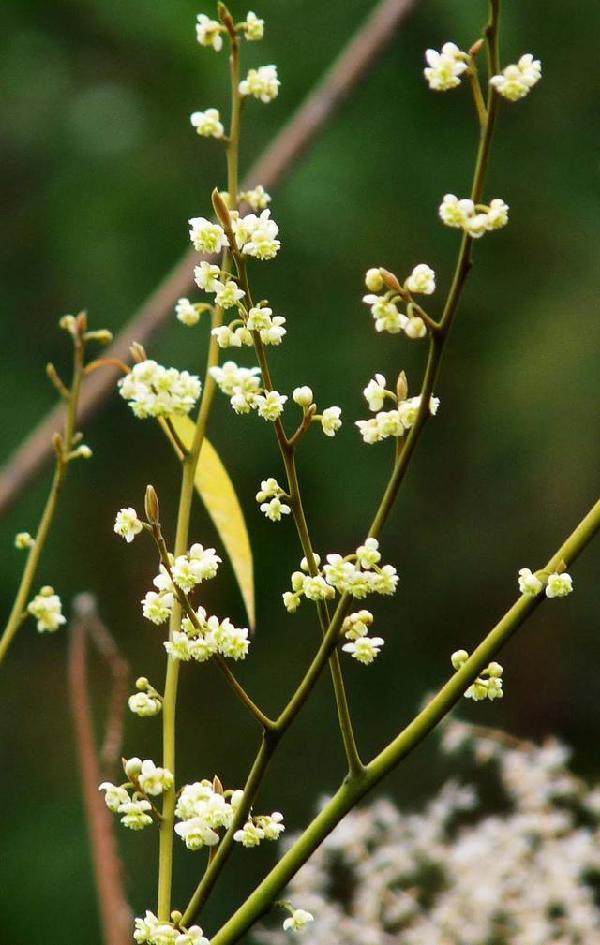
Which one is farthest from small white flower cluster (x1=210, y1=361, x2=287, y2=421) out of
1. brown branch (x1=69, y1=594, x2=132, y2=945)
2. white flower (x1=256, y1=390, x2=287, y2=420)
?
brown branch (x1=69, y1=594, x2=132, y2=945)

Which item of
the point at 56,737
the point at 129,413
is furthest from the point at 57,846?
the point at 129,413

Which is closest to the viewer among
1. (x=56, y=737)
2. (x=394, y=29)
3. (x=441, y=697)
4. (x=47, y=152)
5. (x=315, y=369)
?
(x=441, y=697)

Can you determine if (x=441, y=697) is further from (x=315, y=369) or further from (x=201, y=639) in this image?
(x=315, y=369)

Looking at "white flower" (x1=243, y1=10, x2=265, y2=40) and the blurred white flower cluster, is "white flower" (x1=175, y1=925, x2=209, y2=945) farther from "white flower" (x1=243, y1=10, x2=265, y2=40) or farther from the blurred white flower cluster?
the blurred white flower cluster

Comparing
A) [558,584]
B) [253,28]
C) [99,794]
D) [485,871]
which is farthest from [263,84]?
[485,871]

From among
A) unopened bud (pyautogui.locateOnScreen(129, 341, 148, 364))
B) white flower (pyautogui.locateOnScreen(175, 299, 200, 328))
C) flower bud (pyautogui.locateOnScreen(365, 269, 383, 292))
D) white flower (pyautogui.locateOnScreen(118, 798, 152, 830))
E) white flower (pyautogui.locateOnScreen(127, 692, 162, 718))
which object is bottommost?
white flower (pyautogui.locateOnScreen(118, 798, 152, 830))

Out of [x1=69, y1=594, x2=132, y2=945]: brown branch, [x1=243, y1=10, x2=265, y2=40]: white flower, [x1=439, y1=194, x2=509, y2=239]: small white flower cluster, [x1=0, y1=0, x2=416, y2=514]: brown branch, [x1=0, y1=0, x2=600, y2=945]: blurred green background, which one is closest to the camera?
[x1=439, y1=194, x2=509, y2=239]: small white flower cluster
